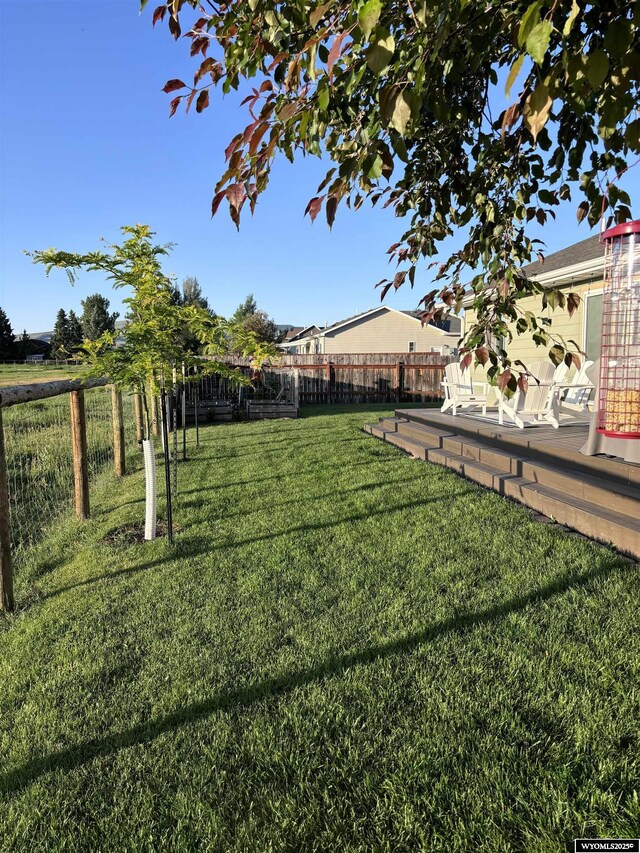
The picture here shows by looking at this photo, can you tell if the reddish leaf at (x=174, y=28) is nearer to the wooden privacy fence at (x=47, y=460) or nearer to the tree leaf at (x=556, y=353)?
the tree leaf at (x=556, y=353)

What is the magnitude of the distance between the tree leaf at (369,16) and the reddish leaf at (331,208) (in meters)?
0.39

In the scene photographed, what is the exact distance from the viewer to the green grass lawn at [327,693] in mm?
1586

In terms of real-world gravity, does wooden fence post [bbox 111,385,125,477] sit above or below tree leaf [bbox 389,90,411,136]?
below

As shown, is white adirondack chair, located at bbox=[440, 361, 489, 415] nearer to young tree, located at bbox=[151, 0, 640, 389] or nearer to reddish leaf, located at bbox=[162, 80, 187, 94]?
young tree, located at bbox=[151, 0, 640, 389]

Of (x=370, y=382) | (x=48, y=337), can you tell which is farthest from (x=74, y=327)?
(x=370, y=382)

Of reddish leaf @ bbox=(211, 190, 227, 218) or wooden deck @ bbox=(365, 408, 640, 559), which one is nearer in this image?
reddish leaf @ bbox=(211, 190, 227, 218)

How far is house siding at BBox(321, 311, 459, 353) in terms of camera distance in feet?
103

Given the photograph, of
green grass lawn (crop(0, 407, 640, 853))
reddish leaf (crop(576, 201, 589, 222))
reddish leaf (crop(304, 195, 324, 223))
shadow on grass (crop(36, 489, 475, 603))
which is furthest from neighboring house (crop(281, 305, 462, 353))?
reddish leaf (crop(304, 195, 324, 223))

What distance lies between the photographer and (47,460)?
7.19m

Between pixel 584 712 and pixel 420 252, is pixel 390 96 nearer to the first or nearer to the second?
pixel 420 252

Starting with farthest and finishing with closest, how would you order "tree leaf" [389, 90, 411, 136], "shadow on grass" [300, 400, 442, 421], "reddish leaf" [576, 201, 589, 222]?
1. "shadow on grass" [300, 400, 442, 421]
2. "reddish leaf" [576, 201, 589, 222]
3. "tree leaf" [389, 90, 411, 136]

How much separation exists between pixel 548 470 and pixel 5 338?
57.7 metres

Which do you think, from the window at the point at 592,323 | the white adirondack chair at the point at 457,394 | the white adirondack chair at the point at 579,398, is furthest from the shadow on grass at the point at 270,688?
the window at the point at 592,323

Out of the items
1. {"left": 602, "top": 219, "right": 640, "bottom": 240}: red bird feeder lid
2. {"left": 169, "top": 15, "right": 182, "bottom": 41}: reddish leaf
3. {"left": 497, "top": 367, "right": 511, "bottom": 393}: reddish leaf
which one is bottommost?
{"left": 497, "top": 367, "right": 511, "bottom": 393}: reddish leaf
